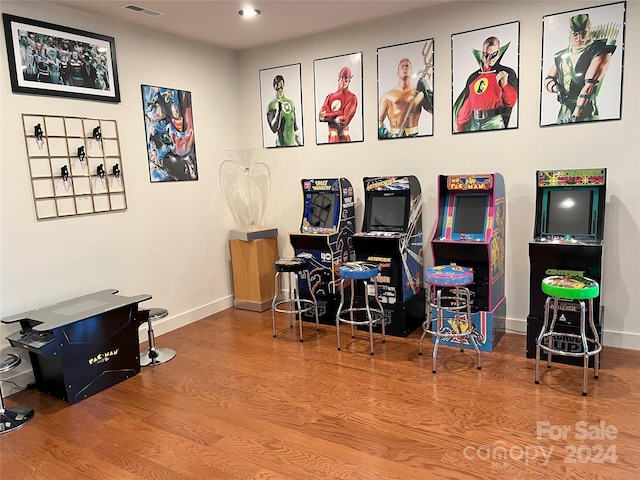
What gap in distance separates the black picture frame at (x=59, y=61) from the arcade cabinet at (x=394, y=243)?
2548mm

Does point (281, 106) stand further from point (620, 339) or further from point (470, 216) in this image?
point (620, 339)

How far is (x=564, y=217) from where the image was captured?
356 centimetres

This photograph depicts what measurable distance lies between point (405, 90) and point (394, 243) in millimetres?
1562

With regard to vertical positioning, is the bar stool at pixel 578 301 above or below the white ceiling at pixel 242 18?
below

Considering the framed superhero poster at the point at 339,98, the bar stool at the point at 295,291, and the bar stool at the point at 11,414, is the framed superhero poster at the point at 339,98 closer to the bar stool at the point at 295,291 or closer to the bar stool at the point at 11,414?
the bar stool at the point at 295,291

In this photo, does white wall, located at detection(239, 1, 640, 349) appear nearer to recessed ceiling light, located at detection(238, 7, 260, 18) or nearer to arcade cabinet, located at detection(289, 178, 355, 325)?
arcade cabinet, located at detection(289, 178, 355, 325)

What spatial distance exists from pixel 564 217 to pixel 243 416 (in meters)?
2.80

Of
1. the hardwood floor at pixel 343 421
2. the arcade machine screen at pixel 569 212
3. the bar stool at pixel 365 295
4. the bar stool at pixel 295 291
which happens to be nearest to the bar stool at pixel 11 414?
the hardwood floor at pixel 343 421

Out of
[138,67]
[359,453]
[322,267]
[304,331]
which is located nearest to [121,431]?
[359,453]

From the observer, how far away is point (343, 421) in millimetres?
2881

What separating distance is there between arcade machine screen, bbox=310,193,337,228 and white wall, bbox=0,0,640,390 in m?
0.41

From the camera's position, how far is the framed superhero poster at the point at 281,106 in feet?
17.0

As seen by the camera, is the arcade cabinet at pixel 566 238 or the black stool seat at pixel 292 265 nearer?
the arcade cabinet at pixel 566 238

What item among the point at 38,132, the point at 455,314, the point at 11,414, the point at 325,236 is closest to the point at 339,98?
the point at 325,236
